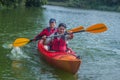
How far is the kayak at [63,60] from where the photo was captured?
10.8 m

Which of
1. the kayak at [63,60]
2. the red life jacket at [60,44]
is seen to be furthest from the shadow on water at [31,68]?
the red life jacket at [60,44]

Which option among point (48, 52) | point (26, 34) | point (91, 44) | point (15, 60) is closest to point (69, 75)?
point (48, 52)

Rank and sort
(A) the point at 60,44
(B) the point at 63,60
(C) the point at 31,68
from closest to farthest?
(B) the point at 63,60
(C) the point at 31,68
(A) the point at 60,44

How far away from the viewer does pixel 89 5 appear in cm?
8756

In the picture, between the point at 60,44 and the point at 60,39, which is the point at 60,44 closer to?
the point at 60,44

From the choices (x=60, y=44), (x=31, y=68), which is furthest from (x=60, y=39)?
(x=31, y=68)

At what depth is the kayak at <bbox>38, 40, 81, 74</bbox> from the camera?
35.5 ft

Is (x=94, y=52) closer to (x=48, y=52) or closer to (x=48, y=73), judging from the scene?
(x=48, y=52)

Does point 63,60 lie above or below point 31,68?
above

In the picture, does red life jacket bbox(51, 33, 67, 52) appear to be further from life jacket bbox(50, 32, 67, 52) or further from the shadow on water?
the shadow on water

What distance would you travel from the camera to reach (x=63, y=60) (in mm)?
11133

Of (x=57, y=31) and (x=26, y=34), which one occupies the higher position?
(x=57, y=31)

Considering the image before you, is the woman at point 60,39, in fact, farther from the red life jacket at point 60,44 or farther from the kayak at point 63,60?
the kayak at point 63,60

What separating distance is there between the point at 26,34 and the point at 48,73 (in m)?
9.21
